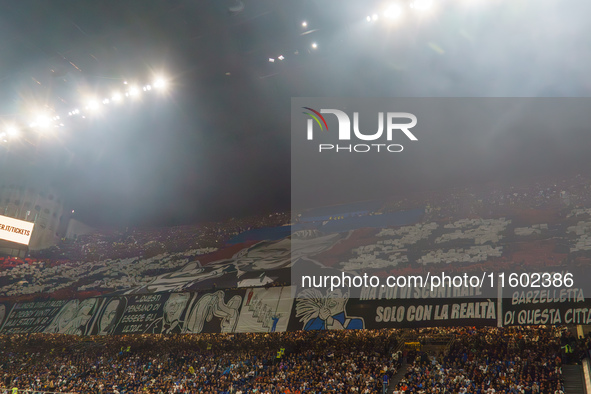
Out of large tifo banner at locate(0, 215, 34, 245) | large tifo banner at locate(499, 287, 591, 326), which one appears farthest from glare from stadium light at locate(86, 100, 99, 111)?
large tifo banner at locate(499, 287, 591, 326)

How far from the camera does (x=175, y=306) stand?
34906mm

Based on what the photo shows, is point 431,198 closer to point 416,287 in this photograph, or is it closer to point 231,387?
point 416,287

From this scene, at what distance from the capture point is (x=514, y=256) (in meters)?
29.0

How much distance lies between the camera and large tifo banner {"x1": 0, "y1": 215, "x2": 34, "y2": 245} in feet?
80.9

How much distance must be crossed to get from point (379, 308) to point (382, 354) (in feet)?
9.70

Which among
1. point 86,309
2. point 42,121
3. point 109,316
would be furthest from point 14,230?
point 86,309

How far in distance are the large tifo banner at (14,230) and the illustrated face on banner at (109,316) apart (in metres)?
12.7

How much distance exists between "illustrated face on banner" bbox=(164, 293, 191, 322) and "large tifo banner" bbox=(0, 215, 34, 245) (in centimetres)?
1243

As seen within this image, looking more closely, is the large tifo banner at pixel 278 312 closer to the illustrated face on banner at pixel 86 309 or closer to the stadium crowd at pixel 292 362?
the illustrated face on banner at pixel 86 309

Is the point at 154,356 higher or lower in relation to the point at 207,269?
lower

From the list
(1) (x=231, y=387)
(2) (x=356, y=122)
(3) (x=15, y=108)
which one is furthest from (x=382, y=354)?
(3) (x=15, y=108)

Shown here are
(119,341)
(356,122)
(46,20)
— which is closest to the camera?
(46,20)

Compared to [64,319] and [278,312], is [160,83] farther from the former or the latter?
[64,319]

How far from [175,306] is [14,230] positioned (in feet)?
44.4
